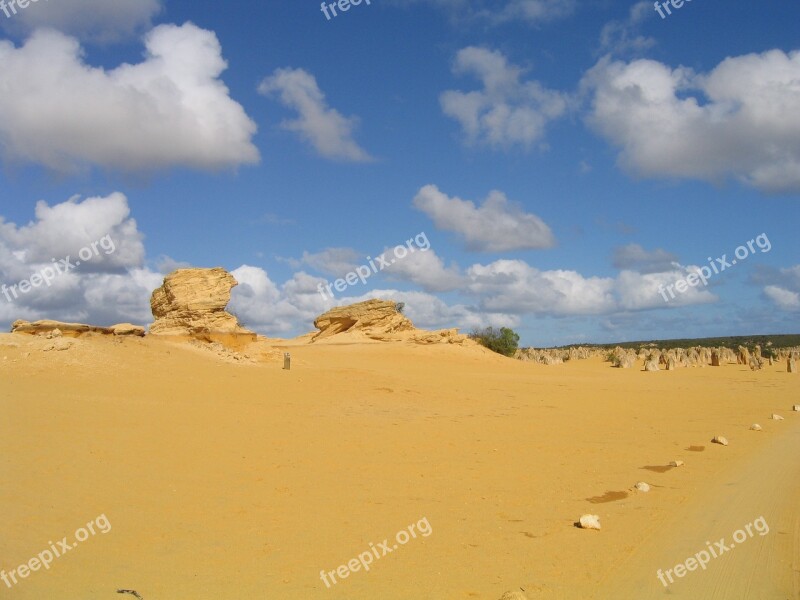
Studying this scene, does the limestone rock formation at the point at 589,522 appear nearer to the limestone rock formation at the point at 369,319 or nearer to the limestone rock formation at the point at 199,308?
the limestone rock formation at the point at 199,308

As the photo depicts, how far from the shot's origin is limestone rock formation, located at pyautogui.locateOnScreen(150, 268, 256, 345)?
21344 mm

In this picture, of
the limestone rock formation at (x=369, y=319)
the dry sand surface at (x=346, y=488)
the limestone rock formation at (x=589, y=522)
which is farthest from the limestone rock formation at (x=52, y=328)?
the limestone rock formation at (x=369, y=319)

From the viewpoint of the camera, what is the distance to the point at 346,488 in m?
7.85

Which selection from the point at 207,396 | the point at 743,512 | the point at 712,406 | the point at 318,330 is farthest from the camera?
the point at 318,330

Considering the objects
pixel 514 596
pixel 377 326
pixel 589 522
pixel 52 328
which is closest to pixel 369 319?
pixel 377 326

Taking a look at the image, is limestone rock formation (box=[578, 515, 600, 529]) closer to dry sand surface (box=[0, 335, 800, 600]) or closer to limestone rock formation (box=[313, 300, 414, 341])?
dry sand surface (box=[0, 335, 800, 600])

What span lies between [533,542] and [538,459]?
411cm

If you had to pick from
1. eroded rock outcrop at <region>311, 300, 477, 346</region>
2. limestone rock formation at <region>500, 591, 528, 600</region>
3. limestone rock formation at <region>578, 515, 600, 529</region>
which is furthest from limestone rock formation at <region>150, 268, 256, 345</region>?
limestone rock formation at <region>500, 591, 528, 600</region>

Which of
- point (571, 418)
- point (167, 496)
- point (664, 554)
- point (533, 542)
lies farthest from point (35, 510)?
point (571, 418)

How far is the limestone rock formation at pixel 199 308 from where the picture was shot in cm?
2134

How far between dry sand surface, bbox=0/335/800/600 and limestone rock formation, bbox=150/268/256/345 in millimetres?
5369

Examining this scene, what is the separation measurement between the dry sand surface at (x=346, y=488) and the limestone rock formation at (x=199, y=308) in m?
5.37

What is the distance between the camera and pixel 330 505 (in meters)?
7.13

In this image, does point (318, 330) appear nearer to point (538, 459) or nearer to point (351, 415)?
point (351, 415)
